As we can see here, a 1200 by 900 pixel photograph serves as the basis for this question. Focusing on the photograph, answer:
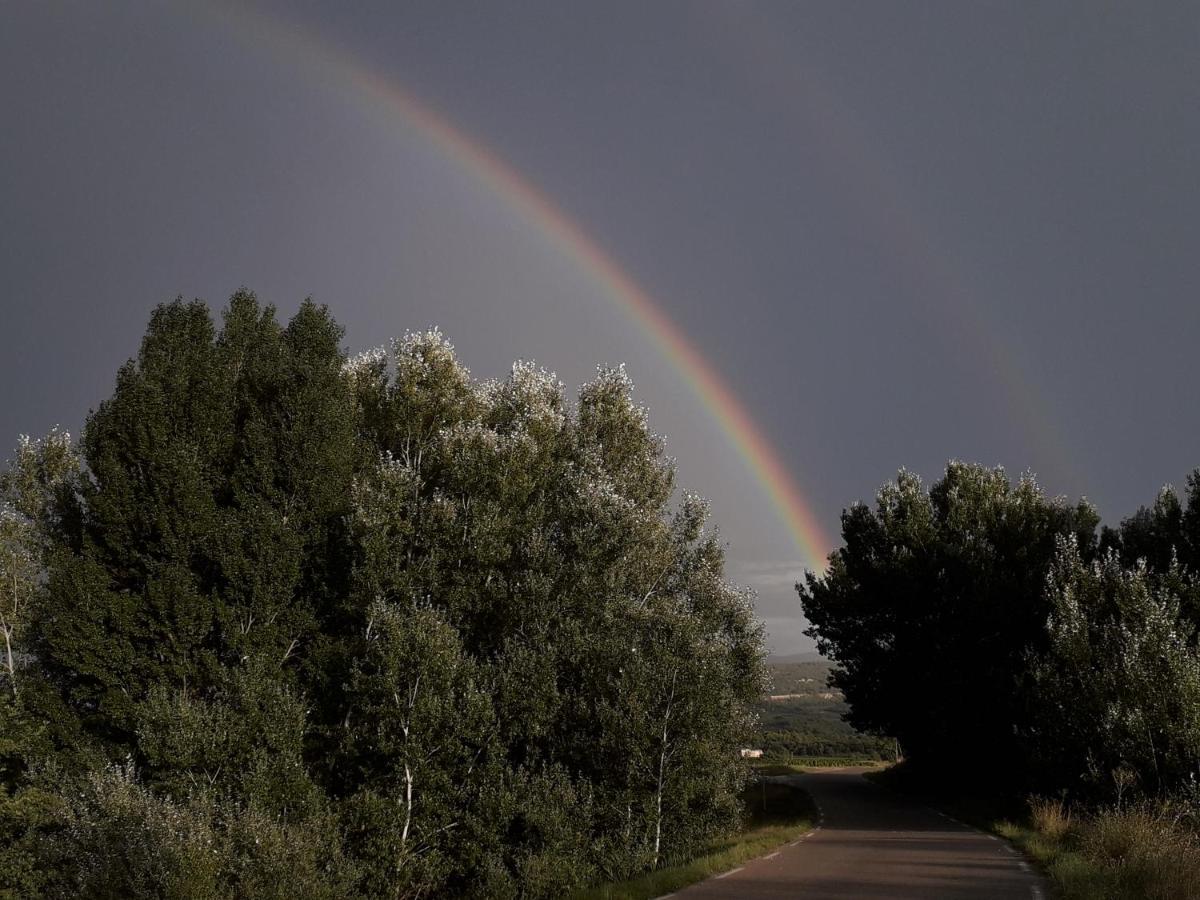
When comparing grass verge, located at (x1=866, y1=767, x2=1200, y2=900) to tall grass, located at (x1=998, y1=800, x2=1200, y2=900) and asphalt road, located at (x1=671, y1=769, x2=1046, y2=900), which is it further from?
asphalt road, located at (x1=671, y1=769, x2=1046, y2=900)

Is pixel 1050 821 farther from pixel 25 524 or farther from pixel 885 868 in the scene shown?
pixel 25 524

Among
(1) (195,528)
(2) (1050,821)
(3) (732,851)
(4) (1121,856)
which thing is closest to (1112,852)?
(4) (1121,856)

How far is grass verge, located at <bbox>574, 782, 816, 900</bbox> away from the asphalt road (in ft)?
1.41

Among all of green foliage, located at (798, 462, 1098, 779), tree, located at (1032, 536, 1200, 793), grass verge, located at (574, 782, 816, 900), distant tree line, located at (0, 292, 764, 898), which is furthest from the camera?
green foliage, located at (798, 462, 1098, 779)

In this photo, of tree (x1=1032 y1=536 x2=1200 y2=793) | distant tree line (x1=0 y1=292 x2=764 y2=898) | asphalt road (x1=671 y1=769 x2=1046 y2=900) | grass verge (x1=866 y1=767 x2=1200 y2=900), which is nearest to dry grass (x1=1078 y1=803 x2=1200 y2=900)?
grass verge (x1=866 y1=767 x2=1200 y2=900)

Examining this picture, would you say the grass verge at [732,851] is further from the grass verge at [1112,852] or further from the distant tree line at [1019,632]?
the distant tree line at [1019,632]

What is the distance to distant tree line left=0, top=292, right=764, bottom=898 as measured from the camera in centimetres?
2498

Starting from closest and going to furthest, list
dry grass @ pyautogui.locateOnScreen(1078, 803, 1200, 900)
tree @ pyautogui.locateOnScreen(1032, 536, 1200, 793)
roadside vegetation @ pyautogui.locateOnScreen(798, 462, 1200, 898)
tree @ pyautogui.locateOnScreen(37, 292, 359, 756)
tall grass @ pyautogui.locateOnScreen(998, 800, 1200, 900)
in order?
dry grass @ pyautogui.locateOnScreen(1078, 803, 1200, 900) < tall grass @ pyautogui.locateOnScreen(998, 800, 1200, 900) < roadside vegetation @ pyautogui.locateOnScreen(798, 462, 1200, 898) < tree @ pyautogui.locateOnScreen(1032, 536, 1200, 793) < tree @ pyautogui.locateOnScreen(37, 292, 359, 756)

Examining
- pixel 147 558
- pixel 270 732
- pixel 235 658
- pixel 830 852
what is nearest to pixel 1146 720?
pixel 830 852

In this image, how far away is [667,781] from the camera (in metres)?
26.4

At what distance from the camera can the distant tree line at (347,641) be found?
82.0ft

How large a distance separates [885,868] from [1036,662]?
54.2 ft

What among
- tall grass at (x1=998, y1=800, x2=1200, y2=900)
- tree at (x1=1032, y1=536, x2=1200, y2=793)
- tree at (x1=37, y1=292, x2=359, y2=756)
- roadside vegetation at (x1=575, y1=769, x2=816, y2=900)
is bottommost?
roadside vegetation at (x1=575, y1=769, x2=816, y2=900)

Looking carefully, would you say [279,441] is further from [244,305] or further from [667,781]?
[667,781]
